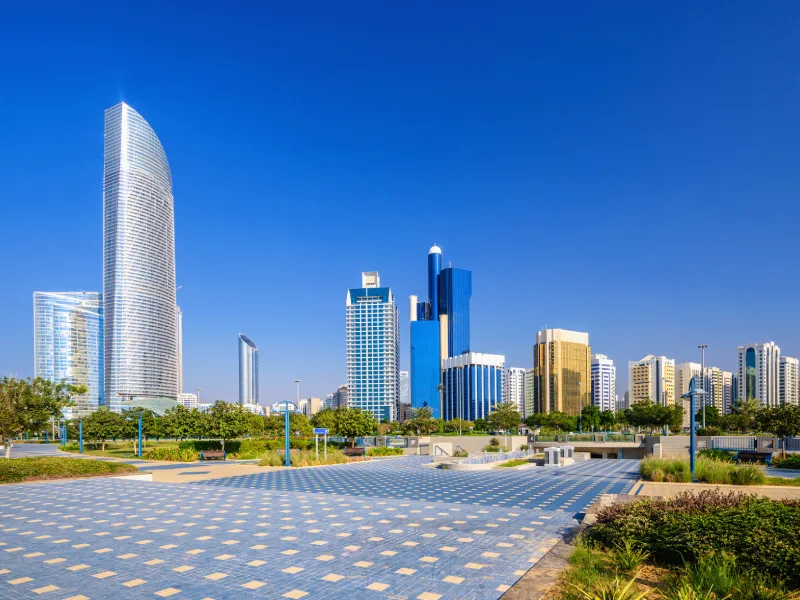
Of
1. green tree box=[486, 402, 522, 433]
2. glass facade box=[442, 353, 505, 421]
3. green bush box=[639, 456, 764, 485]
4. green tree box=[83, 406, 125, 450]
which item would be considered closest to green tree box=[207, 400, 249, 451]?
green tree box=[83, 406, 125, 450]

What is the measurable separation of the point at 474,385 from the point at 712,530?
16155 cm

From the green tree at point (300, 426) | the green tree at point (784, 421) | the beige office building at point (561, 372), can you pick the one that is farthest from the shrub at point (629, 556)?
the beige office building at point (561, 372)

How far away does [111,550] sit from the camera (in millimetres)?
8305

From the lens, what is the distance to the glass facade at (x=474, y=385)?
165m

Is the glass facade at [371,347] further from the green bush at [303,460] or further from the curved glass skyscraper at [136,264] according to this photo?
the green bush at [303,460]

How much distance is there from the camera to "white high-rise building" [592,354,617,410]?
172 m

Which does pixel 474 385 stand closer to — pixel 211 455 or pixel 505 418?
pixel 505 418

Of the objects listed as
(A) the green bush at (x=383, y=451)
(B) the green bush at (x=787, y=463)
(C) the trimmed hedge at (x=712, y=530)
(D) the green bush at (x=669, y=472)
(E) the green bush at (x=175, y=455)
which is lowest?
(A) the green bush at (x=383, y=451)

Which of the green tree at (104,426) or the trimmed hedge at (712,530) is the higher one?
the trimmed hedge at (712,530)

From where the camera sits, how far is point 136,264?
4582 inches

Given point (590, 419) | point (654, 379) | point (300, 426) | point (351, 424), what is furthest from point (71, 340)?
point (654, 379)

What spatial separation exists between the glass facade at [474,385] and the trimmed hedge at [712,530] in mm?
157639

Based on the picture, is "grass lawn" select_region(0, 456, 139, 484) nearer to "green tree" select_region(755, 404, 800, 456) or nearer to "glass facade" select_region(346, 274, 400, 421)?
"green tree" select_region(755, 404, 800, 456)

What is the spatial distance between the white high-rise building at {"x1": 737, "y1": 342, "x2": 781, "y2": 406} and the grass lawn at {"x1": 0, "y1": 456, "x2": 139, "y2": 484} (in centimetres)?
14989
